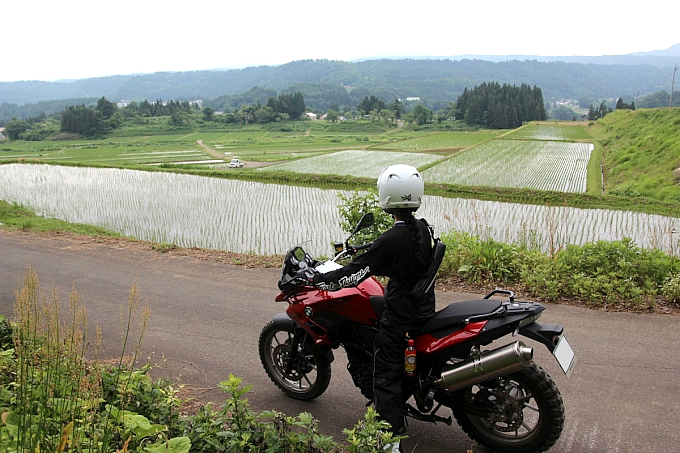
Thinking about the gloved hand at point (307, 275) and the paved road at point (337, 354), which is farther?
the paved road at point (337, 354)

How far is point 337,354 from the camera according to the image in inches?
198

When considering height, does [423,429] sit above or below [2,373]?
below

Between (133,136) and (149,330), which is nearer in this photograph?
(149,330)

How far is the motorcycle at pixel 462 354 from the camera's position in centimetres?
306

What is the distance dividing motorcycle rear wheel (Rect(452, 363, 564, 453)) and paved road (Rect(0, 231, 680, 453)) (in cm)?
28

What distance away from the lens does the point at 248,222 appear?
1413 centimetres

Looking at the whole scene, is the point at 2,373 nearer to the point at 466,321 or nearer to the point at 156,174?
the point at 466,321

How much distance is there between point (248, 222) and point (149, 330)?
8.41 metres

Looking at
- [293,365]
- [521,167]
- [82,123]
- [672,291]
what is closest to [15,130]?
[82,123]

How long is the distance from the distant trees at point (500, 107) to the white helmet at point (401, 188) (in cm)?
7606

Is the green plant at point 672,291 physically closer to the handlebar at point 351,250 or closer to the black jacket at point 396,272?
the black jacket at point 396,272

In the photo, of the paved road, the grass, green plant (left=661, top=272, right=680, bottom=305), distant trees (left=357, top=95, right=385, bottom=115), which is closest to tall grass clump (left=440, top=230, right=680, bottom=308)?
green plant (left=661, top=272, right=680, bottom=305)

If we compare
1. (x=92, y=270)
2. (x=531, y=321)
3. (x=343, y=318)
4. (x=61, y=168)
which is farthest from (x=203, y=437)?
(x=61, y=168)

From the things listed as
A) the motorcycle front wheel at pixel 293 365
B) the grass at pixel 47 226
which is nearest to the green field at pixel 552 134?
the grass at pixel 47 226
